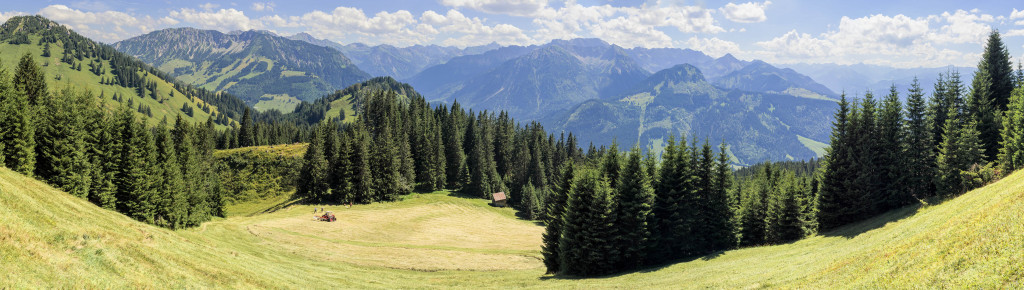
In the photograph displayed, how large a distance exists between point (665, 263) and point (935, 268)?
87.1 ft

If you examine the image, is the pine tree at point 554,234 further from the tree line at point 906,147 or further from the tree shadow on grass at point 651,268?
the tree line at point 906,147

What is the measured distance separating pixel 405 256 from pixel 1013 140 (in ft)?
209

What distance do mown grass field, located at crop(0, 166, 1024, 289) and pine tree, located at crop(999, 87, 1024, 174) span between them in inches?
407

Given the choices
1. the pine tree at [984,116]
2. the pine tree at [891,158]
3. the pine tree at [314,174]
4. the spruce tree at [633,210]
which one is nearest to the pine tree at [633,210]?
the spruce tree at [633,210]

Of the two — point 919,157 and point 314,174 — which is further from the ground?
point 919,157

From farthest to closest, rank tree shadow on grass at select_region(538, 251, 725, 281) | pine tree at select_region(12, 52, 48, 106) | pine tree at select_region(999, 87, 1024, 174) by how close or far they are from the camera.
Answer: pine tree at select_region(12, 52, 48, 106), pine tree at select_region(999, 87, 1024, 174), tree shadow on grass at select_region(538, 251, 725, 281)

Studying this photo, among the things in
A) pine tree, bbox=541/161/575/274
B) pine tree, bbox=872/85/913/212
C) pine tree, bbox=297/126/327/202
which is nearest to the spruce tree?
pine tree, bbox=541/161/575/274

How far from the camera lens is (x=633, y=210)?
42750 mm

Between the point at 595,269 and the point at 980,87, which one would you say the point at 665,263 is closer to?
the point at 595,269

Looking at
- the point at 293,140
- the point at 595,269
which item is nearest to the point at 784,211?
the point at 595,269

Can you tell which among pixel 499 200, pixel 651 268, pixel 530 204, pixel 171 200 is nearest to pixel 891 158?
pixel 651 268

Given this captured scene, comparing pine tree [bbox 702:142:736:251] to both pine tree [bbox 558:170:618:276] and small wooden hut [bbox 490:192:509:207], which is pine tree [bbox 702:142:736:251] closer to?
pine tree [bbox 558:170:618:276]

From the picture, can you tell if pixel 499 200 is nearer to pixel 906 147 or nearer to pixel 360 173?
pixel 360 173

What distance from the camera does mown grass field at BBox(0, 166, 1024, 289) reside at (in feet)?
56.7
